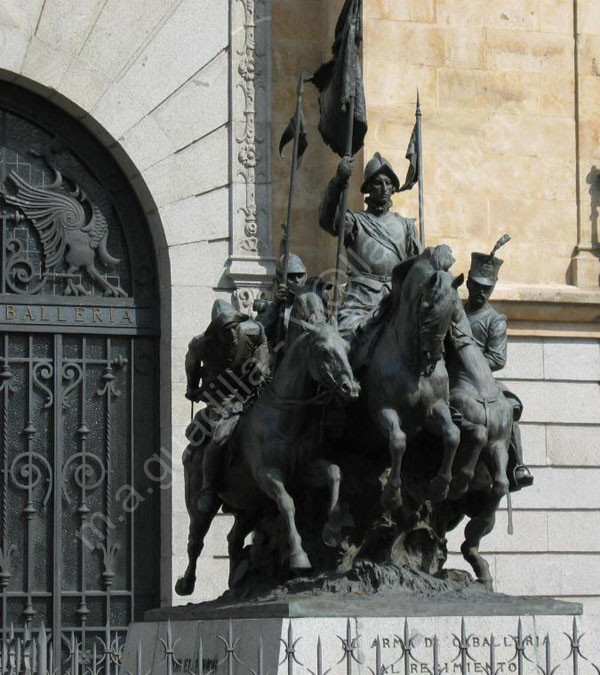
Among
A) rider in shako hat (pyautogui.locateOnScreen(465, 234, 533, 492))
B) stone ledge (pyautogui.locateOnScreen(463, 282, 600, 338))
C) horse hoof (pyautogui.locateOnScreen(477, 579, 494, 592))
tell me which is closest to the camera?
horse hoof (pyautogui.locateOnScreen(477, 579, 494, 592))

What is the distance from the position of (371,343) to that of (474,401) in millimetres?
789

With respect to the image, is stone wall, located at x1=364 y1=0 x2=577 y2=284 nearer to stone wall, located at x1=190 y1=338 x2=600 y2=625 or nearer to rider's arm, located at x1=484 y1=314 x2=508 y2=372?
stone wall, located at x1=190 y1=338 x2=600 y2=625

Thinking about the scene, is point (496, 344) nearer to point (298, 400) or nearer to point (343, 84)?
point (343, 84)

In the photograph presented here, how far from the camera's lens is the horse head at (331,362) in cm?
1195

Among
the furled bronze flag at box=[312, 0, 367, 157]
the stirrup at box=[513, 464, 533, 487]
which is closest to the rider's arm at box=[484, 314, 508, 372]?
the stirrup at box=[513, 464, 533, 487]

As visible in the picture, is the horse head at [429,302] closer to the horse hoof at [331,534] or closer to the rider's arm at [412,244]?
the horse hoof at [331,534]

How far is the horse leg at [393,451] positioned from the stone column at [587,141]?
6.22 meters

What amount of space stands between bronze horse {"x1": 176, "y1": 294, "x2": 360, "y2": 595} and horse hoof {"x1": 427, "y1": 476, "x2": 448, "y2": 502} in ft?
1.99

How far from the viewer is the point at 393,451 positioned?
39.7ft

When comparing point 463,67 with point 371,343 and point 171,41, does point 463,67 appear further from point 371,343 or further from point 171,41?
point 371,343

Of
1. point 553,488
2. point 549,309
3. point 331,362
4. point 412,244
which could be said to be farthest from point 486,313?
point 553,488

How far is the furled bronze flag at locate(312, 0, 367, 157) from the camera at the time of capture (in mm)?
14289

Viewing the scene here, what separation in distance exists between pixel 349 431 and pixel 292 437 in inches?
17.5

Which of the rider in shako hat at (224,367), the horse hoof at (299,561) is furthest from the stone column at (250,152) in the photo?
the horse hoof at (299,561)
